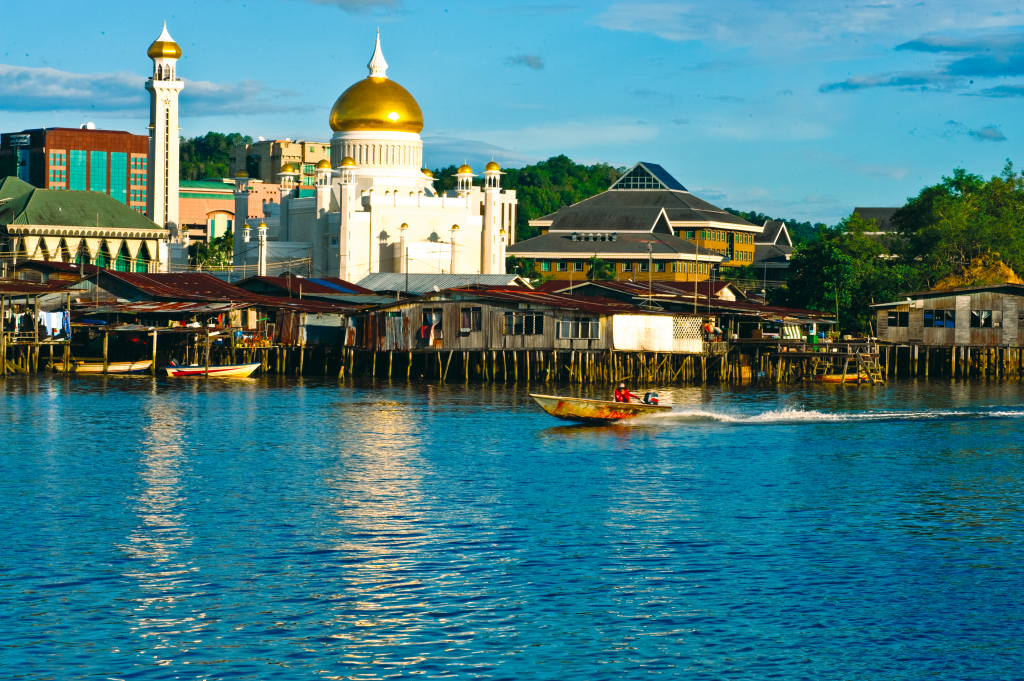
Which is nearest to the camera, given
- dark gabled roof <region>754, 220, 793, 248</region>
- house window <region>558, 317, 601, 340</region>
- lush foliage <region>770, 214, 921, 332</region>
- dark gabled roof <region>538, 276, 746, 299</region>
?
house window <region>558, 317, 601, 340</region>

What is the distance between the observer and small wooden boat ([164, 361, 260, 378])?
76750 mm

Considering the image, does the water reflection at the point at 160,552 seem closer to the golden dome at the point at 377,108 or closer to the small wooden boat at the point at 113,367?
the small wooden boat at the point at 113,367

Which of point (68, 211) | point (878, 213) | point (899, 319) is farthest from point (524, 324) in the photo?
point (878, 213)

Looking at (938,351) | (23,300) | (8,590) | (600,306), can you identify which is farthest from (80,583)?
(938,351)

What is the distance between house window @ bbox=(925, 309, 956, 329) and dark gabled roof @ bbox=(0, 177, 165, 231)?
7583cm

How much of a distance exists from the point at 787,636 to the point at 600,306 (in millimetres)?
A: 55809

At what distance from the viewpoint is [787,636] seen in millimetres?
23266

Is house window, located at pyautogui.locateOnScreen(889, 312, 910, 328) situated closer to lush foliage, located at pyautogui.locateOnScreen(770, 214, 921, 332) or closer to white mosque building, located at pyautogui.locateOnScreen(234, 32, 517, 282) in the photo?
lush foliage, located at pyautogui.locateOnScreen(770, 214, 921, 332)

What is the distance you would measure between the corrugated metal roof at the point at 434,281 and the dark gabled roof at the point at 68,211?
36135 millimetres

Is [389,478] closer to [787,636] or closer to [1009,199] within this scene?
[787,636]

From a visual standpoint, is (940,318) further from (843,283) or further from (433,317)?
(433,317)

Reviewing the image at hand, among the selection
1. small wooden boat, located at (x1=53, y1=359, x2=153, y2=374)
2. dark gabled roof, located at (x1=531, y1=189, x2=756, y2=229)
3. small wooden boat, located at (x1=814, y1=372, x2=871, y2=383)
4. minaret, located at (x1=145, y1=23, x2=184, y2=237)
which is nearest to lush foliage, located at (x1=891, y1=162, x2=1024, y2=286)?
small wooden boat, located at (x1=814, y1=372, x2=871, y2=383)

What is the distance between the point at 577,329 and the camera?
75.1m

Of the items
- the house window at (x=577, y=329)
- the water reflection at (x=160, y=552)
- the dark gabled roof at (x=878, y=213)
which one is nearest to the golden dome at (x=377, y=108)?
the house window at (x=577, y=329)
